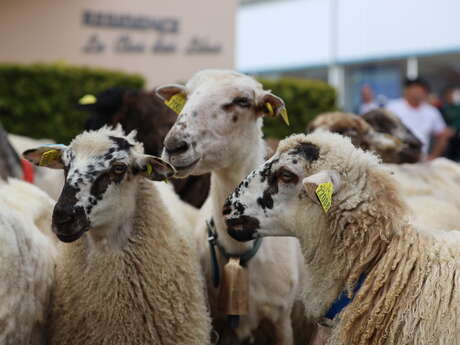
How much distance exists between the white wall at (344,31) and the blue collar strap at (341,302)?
52.8 feet

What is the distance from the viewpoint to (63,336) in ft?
10.4

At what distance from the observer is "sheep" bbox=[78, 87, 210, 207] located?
5000 mm

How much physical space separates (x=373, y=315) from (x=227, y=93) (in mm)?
1445

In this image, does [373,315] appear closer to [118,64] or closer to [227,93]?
[227,93]

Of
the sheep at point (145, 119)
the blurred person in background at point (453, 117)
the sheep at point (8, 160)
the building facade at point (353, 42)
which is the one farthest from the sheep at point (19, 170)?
the building facade at point (353, 42)

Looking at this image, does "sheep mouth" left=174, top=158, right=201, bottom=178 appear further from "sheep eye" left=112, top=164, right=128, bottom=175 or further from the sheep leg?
the sheep leg

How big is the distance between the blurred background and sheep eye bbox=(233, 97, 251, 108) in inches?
108

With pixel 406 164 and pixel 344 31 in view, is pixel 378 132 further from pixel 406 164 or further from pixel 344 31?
pixel 344 31

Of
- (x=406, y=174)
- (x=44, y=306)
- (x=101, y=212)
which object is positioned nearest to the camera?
(x=101, y=212)

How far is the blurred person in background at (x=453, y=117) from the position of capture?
36.2 feet

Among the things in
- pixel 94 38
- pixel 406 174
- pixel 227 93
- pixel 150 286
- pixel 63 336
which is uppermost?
pixel 94 38

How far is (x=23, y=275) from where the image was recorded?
3.02 meters

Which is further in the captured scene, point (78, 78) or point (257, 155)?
point (78, 78)

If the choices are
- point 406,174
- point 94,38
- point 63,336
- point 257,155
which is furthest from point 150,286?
point 94,38
